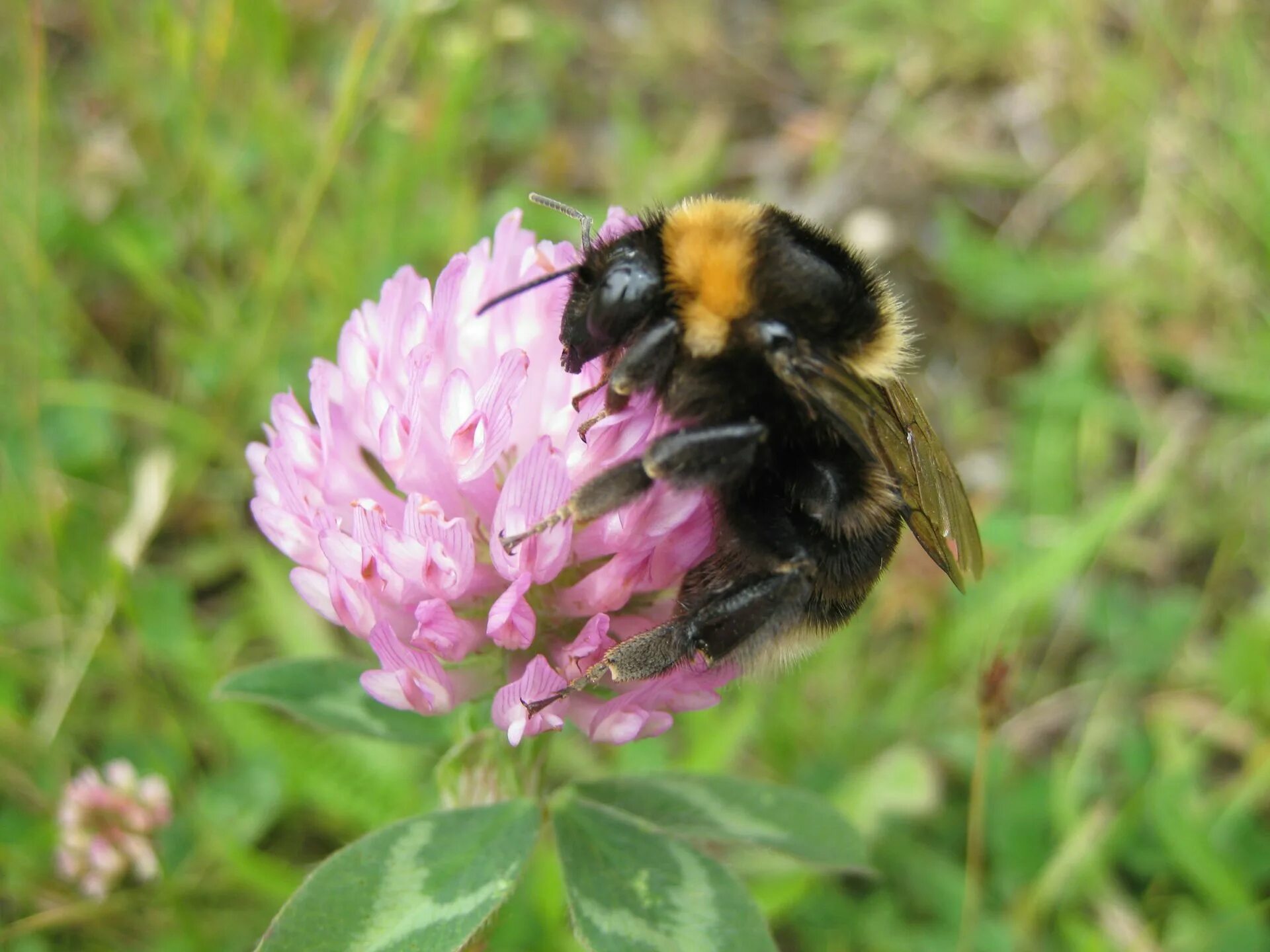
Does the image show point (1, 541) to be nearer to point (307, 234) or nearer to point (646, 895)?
point (307, 234)

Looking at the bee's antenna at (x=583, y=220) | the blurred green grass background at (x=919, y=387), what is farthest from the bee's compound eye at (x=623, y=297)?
the blurred green grass background at (x=919, y=387)

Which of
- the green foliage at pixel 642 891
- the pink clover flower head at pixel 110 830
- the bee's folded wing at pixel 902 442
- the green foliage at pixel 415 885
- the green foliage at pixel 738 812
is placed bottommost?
the pink clover flower head at pixel 110 830

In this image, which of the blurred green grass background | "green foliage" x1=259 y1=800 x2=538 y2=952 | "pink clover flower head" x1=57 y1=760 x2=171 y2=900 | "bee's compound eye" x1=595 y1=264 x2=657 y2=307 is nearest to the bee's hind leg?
"green foliage" x1=259 y1=800 x2=538 y2=952

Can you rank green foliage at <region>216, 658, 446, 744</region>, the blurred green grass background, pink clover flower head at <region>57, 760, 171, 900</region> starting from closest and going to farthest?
green foliage at <region>216, 658, 446, 744</region>, pink clover flower head at <region>57, 760, 171, 900</region>, the blurred green grass background

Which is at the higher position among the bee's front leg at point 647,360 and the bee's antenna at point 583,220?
the bee's antenna at point 583,220

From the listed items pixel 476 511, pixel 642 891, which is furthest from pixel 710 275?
pixel 642 891

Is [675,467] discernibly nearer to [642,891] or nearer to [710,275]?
[710,275]

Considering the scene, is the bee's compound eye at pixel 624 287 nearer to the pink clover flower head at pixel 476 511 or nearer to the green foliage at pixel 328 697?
the pink clover flower head at pixel 476 511

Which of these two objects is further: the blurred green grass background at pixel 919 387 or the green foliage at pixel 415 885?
the blurred green grass background at pixel 919 387

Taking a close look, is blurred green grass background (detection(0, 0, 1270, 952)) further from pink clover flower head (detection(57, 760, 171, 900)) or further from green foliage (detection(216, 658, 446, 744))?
green foliage (detection(216, 658, 446, 744))
